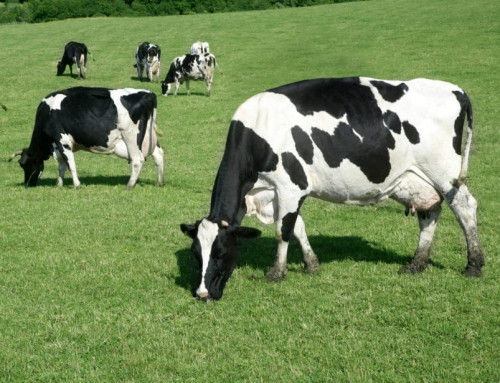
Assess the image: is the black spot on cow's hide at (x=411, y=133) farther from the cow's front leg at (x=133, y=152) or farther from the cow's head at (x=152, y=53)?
the cow's head at (x=152, y=53)

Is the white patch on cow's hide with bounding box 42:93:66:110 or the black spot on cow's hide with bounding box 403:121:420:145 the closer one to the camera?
the black spot on cow's hide with bounding box 403:121:420:145

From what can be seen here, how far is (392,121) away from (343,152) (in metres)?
0.71

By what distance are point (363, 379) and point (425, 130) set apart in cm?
344

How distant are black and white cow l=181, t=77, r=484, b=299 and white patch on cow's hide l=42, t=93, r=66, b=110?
24.4 ft

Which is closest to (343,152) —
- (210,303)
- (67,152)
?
(210,303)

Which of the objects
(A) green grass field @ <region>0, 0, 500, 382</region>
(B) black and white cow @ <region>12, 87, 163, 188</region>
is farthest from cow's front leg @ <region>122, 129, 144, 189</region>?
(A) green grass field @ <region>0, 0, 500, 382</region>

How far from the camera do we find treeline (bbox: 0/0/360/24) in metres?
72.0

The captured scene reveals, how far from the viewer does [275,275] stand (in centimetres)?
827

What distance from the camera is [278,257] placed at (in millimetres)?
8242

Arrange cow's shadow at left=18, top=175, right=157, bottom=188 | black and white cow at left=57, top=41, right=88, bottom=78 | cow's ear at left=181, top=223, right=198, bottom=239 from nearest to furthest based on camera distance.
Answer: cow's ear at left=181, top=223, right=198, bottom=239, cow's shadow at left=18, top=175, right=157, bottom=188, black and white cow at left=57, top=41, right=88, bottom=78

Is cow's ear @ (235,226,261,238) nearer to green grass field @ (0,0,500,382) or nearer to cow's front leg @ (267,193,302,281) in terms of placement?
cow's front leg @ (267,193,302,281)

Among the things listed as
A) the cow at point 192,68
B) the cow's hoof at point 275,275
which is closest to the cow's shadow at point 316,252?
the cow's hoof at point 275,275

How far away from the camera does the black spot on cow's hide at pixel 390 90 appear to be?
809cm

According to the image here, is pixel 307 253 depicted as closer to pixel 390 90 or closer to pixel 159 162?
pixel 390 90
